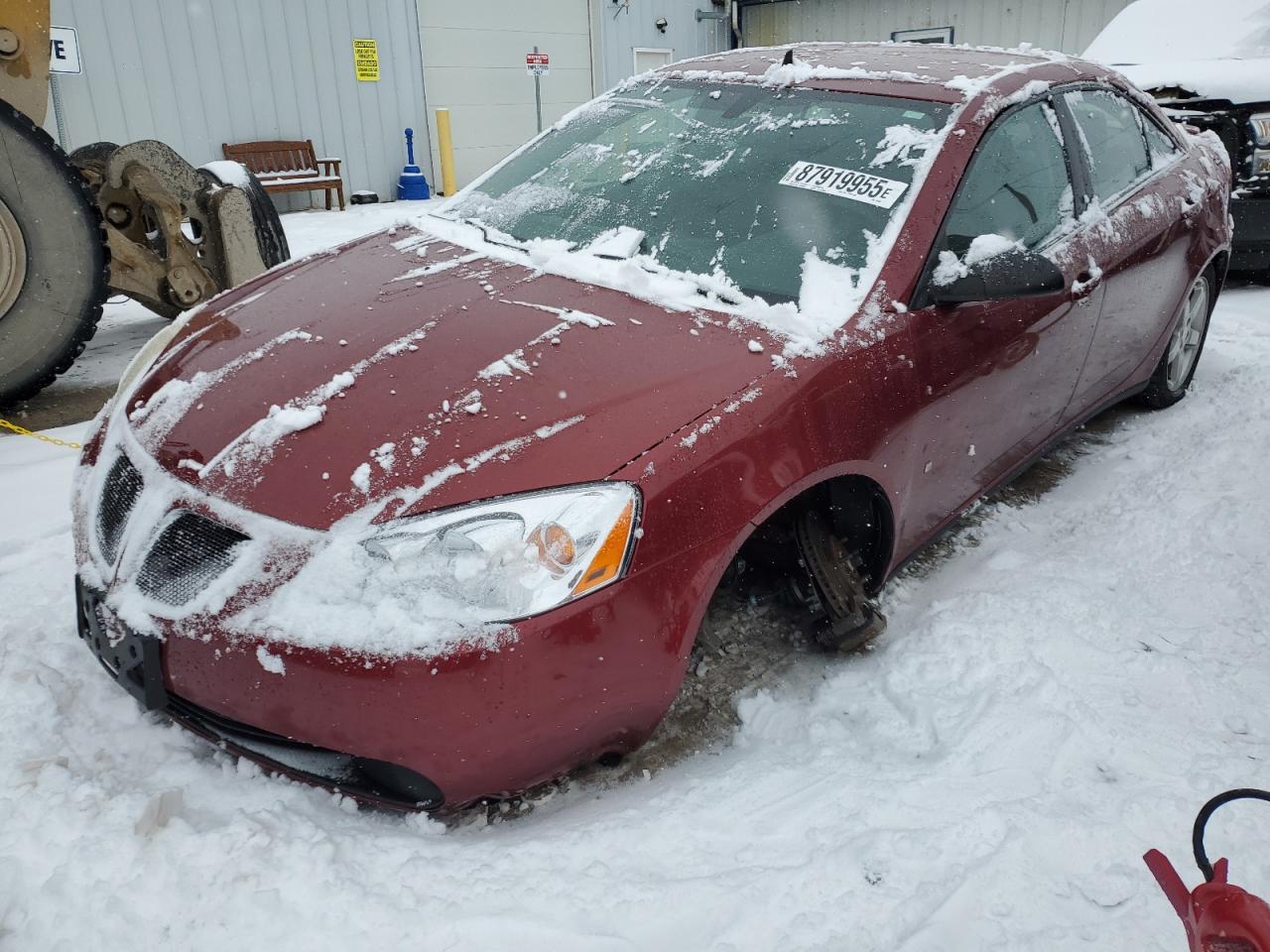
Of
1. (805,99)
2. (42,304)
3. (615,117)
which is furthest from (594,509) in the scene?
(42,304)

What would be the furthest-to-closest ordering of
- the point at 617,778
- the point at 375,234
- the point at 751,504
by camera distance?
the point at 375,234 → the point at 617,778 → the point at 751,504

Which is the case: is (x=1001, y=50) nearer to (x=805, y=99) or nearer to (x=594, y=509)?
(x=805, y=99)

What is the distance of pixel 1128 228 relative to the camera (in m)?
3.15

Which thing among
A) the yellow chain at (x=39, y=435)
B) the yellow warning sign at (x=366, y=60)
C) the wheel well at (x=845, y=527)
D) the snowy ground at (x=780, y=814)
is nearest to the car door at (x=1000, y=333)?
the wheel well at (x=845, y=527)

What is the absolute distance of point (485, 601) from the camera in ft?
5.33

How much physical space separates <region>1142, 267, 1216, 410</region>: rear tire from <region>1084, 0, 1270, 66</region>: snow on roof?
125 inches

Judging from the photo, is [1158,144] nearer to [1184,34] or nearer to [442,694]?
[442,694]

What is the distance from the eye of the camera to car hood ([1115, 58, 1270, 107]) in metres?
5.71

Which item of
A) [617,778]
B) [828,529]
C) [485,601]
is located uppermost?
[485,601]

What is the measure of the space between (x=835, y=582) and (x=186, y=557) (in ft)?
5.00

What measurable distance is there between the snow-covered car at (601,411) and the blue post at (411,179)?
935cm

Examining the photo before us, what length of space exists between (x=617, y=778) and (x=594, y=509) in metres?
0.74

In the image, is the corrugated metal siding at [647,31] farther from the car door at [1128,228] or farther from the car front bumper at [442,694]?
the car front bumper at [442,694]

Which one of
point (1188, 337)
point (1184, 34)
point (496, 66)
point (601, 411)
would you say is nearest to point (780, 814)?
point (601, 411)
